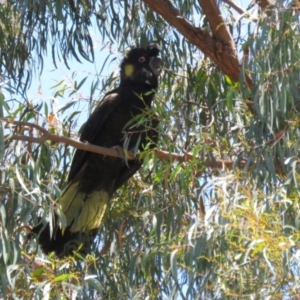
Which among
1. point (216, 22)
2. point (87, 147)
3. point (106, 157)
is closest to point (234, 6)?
point (216, 22)

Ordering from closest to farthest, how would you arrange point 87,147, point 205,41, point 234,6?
point 87,147, point 205,41, point 234,6

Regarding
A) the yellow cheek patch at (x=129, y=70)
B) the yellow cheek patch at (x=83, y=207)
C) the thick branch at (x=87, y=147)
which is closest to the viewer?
the thick branch at (x=87, y=147)

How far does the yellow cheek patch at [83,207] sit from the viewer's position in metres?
4.46

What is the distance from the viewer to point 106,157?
464cm

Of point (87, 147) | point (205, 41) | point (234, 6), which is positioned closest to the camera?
point (87, 147)

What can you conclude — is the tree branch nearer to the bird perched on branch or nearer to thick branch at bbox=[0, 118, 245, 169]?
the bird perched on branch

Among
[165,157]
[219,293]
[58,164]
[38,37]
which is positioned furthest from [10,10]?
[219,293]

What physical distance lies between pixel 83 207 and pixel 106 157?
11.1 inches

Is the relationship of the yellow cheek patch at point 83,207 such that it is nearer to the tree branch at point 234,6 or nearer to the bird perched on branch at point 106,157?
the bird perched on branch at point 106,157

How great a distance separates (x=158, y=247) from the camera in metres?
3.39

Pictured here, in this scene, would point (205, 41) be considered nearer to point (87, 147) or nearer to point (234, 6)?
point (234, 6)

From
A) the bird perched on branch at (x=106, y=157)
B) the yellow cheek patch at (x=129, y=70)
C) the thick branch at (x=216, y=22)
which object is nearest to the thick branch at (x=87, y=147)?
the bird perched on branch at (x=106, y=157)

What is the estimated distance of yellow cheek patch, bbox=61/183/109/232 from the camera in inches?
176

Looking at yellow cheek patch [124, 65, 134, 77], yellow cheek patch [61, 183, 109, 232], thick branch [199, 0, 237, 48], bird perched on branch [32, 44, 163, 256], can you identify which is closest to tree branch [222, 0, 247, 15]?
thick branch [199, 0, 237, 48]
